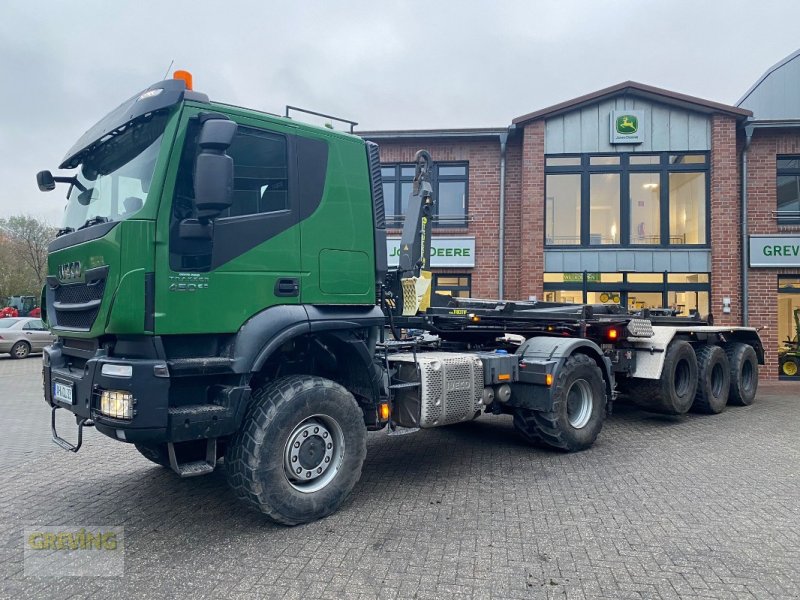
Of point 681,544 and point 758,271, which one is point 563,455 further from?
point 758,271

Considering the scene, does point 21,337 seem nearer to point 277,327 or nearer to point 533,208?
point 533,208

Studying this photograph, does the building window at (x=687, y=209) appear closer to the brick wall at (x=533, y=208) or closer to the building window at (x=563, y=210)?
the building window at (x=563, y=210)

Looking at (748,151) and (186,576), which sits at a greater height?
(748,151)

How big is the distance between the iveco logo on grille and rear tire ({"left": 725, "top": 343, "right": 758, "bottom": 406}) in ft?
33.1

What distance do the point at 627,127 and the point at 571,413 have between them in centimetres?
1056

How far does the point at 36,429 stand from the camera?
26.6 feet

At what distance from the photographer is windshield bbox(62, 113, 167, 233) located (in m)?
4.04

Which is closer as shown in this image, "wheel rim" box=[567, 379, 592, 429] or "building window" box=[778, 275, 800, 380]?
"wheel rim" box=[567, 379, 592, 429]

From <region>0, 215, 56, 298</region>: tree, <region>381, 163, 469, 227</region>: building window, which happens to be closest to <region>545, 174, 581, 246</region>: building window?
<region>381, 163, 469, 227</region>: building window

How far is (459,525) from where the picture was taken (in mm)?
4441

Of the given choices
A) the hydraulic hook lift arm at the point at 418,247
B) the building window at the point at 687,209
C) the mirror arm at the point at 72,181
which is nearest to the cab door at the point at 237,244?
the mirror arm at the point at 72,181

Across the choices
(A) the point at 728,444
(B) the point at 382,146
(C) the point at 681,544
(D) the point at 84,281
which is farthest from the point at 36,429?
(B) the point at 382,146

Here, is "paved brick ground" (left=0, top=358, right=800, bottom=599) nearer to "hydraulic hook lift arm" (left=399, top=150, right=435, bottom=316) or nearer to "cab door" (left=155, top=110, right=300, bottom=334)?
"cab door" (left=155, top=110, right=300, bottom=334)

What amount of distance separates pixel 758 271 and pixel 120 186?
1526 cm
